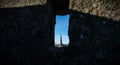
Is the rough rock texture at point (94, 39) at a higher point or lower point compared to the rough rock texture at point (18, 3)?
lower

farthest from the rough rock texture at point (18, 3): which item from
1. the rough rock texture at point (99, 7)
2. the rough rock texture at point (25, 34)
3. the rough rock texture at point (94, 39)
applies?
the rough rock texture at point (94, 39)

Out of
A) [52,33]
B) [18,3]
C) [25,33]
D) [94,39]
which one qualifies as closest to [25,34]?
[25,33]

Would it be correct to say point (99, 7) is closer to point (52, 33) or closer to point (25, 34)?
point (52, 33)

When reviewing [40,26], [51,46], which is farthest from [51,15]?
[51,46]

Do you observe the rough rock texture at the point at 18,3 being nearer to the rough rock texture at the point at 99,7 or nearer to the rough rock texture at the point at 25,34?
the rough rock texture at the point at 25,34

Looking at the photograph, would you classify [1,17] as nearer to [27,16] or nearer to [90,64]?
[27,16]
